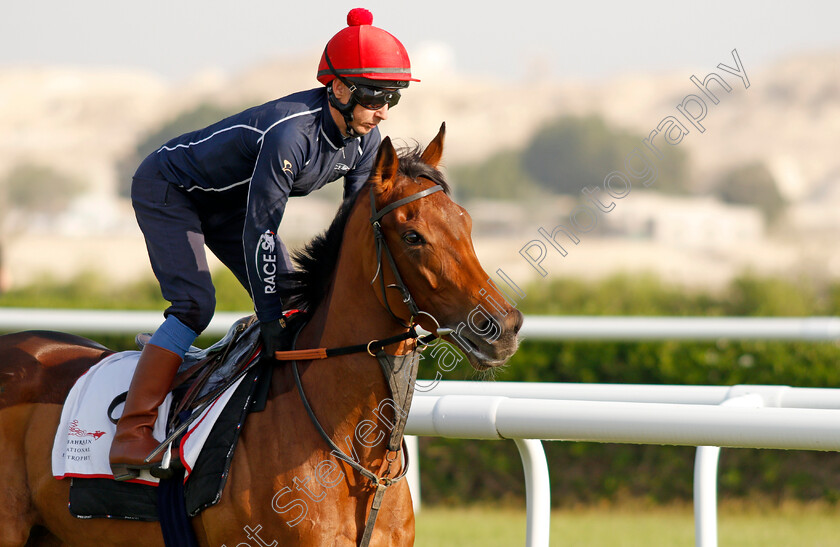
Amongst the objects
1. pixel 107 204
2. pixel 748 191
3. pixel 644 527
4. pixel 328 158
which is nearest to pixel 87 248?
pixel 107 204

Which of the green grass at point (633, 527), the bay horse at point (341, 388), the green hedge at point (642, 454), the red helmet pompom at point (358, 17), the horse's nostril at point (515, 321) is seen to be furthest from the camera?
the green hedge at point (642, 454)

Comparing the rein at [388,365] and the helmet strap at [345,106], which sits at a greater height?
the helmet strap at [345,106]

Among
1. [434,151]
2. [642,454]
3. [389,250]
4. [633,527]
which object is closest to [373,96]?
[434,151]

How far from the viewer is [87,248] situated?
25234 millimetres

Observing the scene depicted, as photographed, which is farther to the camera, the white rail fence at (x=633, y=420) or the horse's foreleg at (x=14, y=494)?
the horse's foreleg at (x=14, y=494)

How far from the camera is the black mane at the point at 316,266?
288cm

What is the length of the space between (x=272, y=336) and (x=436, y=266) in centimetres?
60

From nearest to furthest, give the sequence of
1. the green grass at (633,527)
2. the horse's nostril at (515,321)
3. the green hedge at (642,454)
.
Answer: the horse's nostril at (515,321)
the green grass at (633,527)
the green hedge at (642,454)

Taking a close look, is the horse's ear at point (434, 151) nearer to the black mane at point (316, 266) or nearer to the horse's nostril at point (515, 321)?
the black mane at point (316, 266)

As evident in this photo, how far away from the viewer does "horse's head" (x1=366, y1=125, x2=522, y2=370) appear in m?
2.47

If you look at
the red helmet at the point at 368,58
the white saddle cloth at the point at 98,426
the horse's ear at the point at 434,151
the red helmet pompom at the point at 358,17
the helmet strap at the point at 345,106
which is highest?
the red helmet pompom at the point at 358,17

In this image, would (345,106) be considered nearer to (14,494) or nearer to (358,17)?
(358,17)

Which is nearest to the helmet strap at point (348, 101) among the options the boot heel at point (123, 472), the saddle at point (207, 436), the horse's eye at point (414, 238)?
the horse's eye at point (414, 238)

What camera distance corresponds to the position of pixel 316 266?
2934 millimetres
